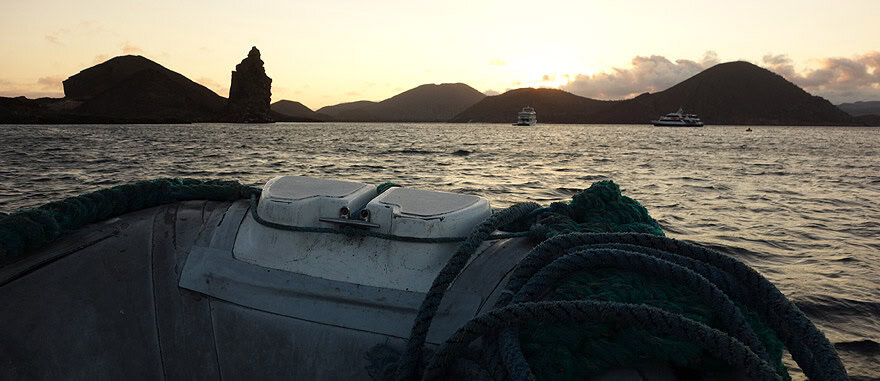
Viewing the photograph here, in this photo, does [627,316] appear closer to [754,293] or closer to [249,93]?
[754,293]

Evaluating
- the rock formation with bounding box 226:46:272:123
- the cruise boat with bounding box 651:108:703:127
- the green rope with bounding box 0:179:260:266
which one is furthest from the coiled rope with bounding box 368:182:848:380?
the rock formation with bounding box 226:46:272:123

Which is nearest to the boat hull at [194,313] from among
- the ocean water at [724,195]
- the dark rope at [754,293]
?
the dark rope at [754,293]

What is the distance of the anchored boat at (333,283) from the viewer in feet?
4.45

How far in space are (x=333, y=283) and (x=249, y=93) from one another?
13286 cm

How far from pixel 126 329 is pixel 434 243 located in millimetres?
1132

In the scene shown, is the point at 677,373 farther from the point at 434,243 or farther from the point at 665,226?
the point at 665,226

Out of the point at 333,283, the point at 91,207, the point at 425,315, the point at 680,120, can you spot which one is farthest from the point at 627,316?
the point at 680,120

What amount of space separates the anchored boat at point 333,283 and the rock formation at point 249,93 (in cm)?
12844

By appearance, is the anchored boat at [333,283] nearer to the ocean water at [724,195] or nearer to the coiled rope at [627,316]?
the coiled rope at [627,316]

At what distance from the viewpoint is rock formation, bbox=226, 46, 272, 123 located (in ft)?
401

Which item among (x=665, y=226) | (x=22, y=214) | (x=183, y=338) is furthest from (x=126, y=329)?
(x=665, y=226)

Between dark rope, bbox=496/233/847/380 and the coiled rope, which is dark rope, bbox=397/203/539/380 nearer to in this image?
the coiled rope

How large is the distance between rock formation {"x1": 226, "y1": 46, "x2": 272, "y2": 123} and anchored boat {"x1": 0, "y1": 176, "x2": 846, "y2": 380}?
12844 centimetres

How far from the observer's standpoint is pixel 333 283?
183cm
